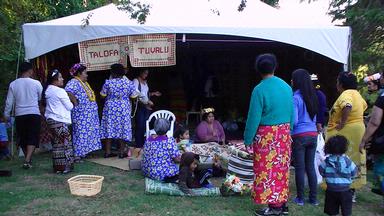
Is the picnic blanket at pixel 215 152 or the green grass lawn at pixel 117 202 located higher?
the picnic blanket at pixel 215 152

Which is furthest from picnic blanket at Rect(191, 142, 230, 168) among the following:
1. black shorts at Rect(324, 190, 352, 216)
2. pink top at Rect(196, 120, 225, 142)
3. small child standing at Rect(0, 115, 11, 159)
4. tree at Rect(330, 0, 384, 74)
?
tree at Rect(330, 0, 384, 74)

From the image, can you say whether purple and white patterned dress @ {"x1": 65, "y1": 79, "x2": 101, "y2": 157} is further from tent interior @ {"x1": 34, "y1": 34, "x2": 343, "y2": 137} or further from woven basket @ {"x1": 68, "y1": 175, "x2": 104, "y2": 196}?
tent interior @ {"x1": 34, "y1": 34, "x2": 343, "y2": 137}

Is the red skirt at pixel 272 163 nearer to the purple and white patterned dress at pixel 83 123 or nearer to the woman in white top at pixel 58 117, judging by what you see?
the woman in white top at pixel 58 117

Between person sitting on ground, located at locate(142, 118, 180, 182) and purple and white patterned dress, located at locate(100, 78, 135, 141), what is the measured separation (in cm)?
168

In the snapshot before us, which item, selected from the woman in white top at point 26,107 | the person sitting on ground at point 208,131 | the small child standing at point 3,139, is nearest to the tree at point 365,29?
the person sitting on ground at point 208,131

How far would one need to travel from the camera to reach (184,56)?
40.5 feet

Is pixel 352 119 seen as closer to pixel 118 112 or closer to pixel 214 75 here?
pixel 118 112

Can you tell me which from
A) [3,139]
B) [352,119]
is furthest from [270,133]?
[3,139]

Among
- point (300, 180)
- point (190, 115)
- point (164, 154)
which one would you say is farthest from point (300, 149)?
point (190, 115)

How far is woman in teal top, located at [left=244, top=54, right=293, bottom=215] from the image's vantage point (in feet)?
13.8

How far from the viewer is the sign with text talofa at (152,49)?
24.2 ft

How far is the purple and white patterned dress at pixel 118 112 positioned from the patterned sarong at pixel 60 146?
1.11m

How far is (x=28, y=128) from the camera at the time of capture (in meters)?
6.45

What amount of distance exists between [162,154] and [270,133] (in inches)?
70.2
